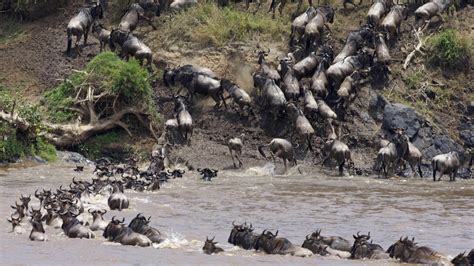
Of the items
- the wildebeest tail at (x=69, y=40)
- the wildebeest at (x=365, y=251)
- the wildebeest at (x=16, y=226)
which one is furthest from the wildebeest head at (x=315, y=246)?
the wildebeest tail at (x=69, y=40)

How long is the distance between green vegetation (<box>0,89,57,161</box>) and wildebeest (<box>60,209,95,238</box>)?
322 inches

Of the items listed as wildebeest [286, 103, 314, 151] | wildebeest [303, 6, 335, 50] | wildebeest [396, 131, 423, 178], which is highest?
wildebeest [303, 6, 335, 50]

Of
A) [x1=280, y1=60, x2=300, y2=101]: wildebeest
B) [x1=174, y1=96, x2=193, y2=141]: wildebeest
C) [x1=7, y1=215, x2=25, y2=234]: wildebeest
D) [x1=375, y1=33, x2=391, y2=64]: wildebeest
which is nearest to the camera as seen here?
[x1=7, y1=215, x2=25, y2=234]: wildebeest

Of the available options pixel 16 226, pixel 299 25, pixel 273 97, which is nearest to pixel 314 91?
pixel 273 97

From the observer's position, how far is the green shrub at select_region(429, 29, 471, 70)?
27969 millimetres

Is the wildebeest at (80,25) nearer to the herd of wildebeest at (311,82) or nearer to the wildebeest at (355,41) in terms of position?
the herd of wildebeest at (311,82)

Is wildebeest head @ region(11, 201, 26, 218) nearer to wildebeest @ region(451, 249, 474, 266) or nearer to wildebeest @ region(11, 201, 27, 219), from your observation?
wildebeest @ region(11, 201, 27, 219)

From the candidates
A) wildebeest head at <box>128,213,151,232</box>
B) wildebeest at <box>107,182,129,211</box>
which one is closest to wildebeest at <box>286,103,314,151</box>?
wildebeest at <box>107,182,129,211</box>

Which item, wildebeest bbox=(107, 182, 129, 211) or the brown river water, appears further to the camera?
wildebeest bbox=(107, 182, 129, 211)

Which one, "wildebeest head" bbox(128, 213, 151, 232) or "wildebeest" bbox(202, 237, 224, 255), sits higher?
"wildebeest head" bbox(128, 213, 151, 232)

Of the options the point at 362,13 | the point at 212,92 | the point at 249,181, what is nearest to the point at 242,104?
the point at 212,92

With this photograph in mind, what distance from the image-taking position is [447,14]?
29.6 m

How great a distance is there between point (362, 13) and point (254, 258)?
1509cm

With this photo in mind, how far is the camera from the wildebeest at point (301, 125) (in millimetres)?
25625
